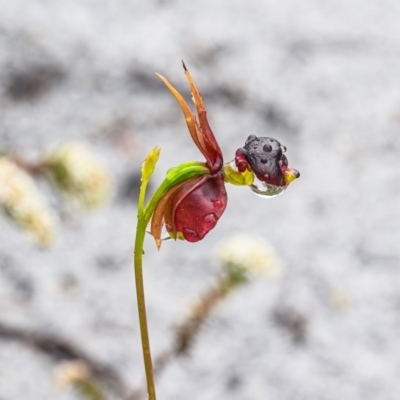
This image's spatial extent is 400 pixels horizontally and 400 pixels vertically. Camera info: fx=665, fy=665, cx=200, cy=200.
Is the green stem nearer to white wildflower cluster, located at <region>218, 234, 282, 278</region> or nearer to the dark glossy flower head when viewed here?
the dark glossy flower head

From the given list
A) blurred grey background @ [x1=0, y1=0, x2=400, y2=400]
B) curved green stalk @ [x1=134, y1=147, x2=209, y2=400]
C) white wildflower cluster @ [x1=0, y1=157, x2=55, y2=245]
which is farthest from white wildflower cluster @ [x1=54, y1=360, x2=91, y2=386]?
curved green stalk @ [x1=134, y1=147, x2=209, y2=400]

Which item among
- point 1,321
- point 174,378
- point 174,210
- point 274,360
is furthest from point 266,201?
point 174,210

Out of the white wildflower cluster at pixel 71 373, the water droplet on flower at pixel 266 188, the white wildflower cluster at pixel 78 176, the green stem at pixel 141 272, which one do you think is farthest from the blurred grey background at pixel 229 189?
the water droplet on flower at pixel 266 188

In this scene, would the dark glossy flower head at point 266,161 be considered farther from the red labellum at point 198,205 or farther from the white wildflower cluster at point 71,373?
the white wildflower cluster at point 71,373

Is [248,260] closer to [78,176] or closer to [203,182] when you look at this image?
[78,176]

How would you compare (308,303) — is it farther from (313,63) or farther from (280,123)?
(313,63)

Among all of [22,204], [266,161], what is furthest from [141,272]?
[22,204]
